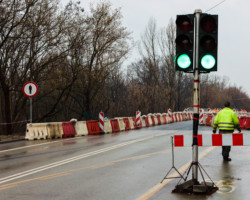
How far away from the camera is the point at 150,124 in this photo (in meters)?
33.3

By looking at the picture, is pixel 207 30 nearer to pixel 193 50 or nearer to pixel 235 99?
pixel 193 50

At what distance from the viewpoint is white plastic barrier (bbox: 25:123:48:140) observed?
2016cm

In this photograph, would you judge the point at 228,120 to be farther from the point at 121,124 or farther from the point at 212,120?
the point at 212,120

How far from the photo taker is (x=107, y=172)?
392 inches

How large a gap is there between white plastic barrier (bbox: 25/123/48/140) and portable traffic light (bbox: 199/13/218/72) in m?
13.8

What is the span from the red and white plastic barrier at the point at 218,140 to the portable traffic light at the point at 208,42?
68.1 inches

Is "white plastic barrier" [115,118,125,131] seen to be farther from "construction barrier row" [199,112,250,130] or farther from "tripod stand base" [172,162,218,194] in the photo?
"tripod stand base" [172,162,218,194]

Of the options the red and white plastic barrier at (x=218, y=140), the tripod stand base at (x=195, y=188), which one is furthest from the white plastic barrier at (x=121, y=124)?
the tripod stand base at (x=195, y=188)

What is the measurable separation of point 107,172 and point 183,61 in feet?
11.6

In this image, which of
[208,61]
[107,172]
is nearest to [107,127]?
[107,172]

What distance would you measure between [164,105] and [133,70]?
28.7 metres

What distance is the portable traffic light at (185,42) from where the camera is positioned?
7.82 m

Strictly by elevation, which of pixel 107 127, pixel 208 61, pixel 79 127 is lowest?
pixel 107 127

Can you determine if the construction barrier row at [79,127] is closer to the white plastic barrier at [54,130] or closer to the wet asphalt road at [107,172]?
the white plastic barrier at [54,130]
